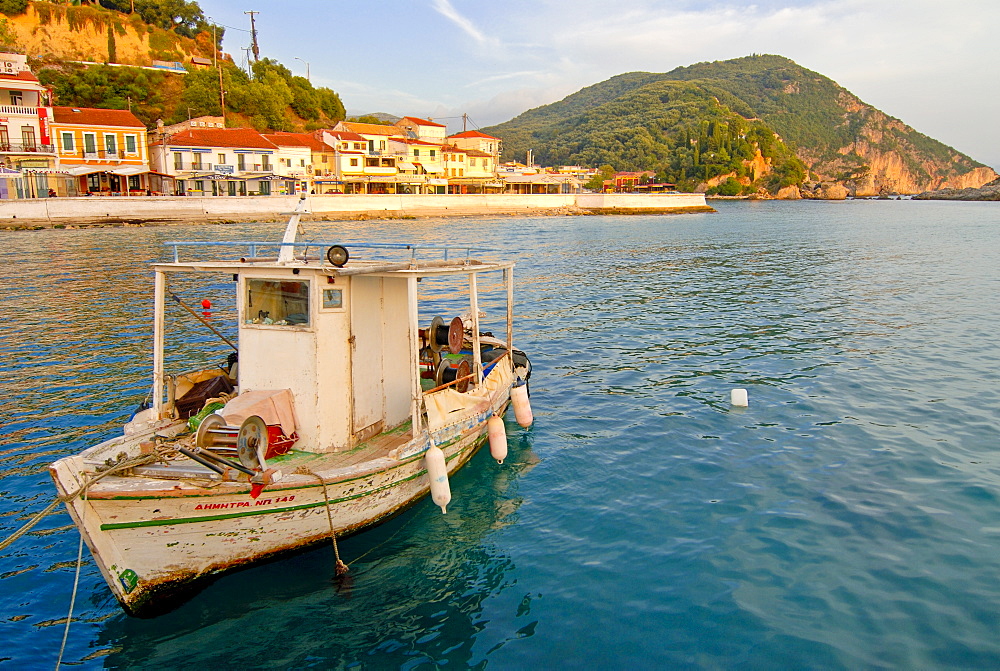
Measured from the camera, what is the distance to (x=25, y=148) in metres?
53.8

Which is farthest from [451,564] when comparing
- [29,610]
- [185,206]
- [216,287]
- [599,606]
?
[185,206]

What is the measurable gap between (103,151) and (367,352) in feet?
215

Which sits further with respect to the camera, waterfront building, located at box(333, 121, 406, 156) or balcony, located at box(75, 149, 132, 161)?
waterfront building, located at box(333, 121, 406, 156)

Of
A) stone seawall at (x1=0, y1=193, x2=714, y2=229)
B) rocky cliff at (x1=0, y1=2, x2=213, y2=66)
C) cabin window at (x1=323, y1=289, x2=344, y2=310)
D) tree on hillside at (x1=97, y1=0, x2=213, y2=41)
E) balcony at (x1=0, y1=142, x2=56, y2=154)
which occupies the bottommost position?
cabin window at (x1=323, y1=289, x2=344, y2=310)

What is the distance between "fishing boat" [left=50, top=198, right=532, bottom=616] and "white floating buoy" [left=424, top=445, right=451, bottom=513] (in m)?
0.02

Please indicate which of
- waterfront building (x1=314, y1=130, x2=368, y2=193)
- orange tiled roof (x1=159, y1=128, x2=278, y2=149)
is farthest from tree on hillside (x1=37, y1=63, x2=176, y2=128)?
waterfront building (x1=314, y1=130, x2=368, y2=193)

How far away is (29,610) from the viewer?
22.0 ft

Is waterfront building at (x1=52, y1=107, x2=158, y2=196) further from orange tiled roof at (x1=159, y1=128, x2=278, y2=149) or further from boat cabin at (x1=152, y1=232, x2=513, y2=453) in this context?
boat cabin at (x1=152, y1=232, x2=513, y2=453)

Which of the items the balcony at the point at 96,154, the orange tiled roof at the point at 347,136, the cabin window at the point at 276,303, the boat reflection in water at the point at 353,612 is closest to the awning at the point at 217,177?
the balcony at the point at 96,154

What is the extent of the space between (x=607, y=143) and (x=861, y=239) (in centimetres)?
15180

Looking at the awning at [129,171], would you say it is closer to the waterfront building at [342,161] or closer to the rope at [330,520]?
the waterfront building at [342,161]

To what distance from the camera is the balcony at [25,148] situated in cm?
5278

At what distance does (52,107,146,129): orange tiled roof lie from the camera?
196 feet

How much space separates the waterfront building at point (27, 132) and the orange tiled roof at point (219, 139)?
1079 cm
